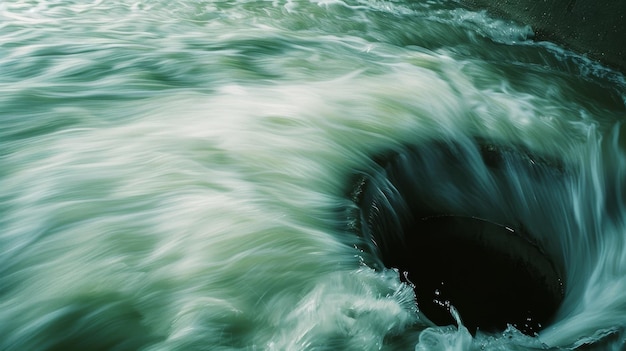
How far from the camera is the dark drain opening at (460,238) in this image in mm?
2773

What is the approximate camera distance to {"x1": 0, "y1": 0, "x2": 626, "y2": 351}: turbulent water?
7.39 ft

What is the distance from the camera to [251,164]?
3213 millimetres

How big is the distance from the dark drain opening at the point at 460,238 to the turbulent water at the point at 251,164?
0.11 metres

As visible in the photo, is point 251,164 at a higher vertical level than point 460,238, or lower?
higher

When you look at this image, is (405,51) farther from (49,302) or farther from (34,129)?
(49,302)

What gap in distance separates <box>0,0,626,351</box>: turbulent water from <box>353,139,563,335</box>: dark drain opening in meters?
0.11

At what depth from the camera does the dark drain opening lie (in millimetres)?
2773

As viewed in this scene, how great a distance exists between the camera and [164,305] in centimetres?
228

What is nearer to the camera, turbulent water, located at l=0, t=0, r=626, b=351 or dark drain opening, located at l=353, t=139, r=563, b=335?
turbulent water, located at l=0, t=0, r=626, b=351

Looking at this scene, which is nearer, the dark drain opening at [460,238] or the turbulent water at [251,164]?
the turbulent water at [251,164]

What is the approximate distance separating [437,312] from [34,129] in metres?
2.46

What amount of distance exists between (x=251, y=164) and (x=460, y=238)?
3.91 ft

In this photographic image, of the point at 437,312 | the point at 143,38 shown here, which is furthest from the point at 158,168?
the point at 143,38

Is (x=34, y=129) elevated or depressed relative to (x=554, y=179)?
depressed
